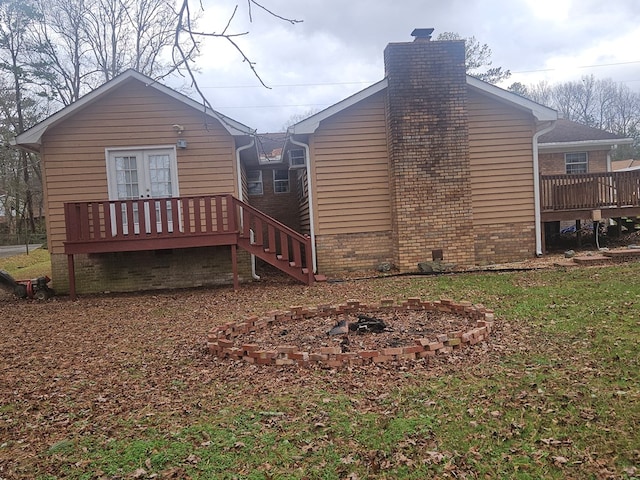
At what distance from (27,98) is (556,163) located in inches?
1113

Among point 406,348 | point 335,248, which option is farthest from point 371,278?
point 406,348

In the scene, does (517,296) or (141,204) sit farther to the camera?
(141,204)

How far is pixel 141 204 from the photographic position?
9.82 metres

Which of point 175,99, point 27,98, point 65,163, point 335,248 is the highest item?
point 27,98

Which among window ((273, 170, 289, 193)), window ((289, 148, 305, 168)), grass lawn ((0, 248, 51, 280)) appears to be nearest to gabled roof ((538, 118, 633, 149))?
window ((289, 148, 305, 168))

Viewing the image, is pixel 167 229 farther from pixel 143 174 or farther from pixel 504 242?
pixel 504 242

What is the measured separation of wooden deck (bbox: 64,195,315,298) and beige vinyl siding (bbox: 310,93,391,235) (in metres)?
1.56

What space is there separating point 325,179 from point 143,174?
14.0 feet

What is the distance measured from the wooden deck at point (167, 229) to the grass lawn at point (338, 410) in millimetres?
3909

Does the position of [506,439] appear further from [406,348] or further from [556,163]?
[556,163]

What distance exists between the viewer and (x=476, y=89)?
11.3 m

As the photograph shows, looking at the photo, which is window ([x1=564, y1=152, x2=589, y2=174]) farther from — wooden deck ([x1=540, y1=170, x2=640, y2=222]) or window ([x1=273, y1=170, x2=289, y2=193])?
window ([x1=273, y1=170, x2=289, y2=193])

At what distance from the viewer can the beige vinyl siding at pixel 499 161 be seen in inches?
450

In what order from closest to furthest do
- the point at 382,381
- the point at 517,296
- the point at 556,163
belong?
1. the point at 382,381
2. the point at 517,296
3. the point at 556,163
